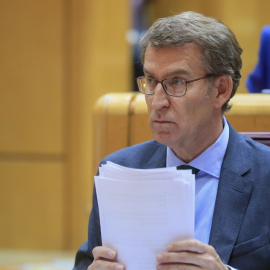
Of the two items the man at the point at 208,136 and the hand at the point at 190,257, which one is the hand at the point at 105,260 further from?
the hand at the point at 190,257

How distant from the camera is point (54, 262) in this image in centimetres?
421

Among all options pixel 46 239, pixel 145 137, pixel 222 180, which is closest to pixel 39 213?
pixel 46 239

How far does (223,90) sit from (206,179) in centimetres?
26

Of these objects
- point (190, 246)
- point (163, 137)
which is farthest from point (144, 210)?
point (163, 137)

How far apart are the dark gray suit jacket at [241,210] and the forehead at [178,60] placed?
0.88ft

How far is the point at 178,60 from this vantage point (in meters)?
1.55

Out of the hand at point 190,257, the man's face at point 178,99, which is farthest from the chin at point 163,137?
the hand at point 190,257

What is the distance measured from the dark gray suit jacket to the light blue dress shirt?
0.08 feet

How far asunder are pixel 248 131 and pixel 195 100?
50 cm

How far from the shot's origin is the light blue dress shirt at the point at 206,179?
1.57 meters

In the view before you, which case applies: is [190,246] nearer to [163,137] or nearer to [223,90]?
[163,137]

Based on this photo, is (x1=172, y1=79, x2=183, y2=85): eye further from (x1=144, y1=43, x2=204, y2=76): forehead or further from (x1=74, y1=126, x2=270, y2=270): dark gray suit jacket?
(x1=74, y1=126, x2=270, y2=270): dark gray suit jacket

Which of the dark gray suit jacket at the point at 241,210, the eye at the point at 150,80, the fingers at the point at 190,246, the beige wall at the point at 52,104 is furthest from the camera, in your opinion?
the beige wall at the point at 52,104

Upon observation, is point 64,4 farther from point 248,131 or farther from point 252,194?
point 252,194
